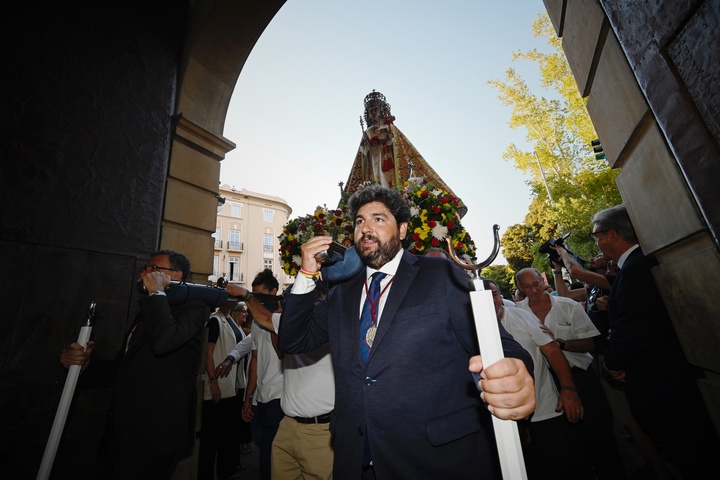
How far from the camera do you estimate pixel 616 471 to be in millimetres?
2986

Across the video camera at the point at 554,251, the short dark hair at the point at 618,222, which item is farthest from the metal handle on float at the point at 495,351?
the video camera at the point at 554,251

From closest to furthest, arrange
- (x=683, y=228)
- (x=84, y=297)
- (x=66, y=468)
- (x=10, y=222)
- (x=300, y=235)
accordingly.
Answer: (x=683, y=228)
(x=10, y=222)
(x=66, y=468)
(x=84, y=297)
(x=300, y=235)

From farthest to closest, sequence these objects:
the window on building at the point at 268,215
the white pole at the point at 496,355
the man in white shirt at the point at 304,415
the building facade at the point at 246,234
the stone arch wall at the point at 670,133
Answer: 1. the window on building at the point at 268,215
2. the building facade at the point at 246,234
3. the man in white shirt at the point at 304,415
4. the stone arch wall at the point at 670,133
5. the white pole at the point at 496,355

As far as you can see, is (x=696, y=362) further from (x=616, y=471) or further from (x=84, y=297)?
(x=84, y=297)

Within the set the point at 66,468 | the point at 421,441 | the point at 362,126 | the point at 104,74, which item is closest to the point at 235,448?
the point at 66,468

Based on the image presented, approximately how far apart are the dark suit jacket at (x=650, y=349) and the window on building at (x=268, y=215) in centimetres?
4104

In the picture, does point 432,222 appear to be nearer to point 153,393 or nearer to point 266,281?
point 266,281

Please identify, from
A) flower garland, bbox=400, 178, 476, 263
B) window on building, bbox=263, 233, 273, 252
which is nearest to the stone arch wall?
flower garland, bbox=400, 178, 476, 263

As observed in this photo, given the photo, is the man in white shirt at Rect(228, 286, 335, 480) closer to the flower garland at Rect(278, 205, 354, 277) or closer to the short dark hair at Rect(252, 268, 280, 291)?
the short dark hair at Rect(252, 268, 280, 291)

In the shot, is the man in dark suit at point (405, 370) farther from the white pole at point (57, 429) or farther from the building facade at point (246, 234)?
the building facade at point (246, 234)

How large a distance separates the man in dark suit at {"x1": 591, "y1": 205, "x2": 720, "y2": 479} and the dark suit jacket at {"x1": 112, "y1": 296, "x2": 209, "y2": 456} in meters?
3.38

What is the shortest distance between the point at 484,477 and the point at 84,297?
3330 millimetres

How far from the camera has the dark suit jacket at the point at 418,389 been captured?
4.68ft

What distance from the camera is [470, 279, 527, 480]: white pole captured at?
0.72m
